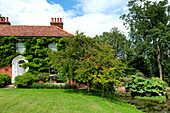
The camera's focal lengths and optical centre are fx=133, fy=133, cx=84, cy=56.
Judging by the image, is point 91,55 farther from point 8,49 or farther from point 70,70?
point 8,49

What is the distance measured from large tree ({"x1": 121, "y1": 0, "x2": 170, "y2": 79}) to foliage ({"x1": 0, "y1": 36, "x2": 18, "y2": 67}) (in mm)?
17837

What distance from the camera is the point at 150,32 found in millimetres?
20859

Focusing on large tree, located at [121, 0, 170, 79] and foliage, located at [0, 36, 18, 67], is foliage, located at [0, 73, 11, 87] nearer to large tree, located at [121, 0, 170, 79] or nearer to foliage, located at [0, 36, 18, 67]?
foliage, located at [0, 36, 18, 67]

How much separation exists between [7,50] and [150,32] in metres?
20.3

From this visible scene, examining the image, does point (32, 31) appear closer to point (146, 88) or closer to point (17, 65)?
point (17, 65)

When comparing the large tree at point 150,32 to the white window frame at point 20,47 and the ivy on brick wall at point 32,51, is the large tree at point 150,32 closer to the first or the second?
the ivy on brick wall at point 32,51

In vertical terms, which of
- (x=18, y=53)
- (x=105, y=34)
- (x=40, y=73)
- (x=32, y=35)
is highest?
(x=105, y=34)

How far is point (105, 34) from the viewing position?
116ft

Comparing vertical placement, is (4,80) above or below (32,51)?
below

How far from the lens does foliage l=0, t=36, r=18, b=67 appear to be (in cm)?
1594

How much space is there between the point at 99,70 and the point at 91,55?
4.67ft

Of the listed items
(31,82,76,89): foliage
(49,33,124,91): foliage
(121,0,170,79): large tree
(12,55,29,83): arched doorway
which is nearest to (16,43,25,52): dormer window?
(12,55,29,83): arched doorway

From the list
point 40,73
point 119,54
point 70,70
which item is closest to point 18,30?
point 40,73

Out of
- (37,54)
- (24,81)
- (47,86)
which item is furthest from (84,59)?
(37,54)
